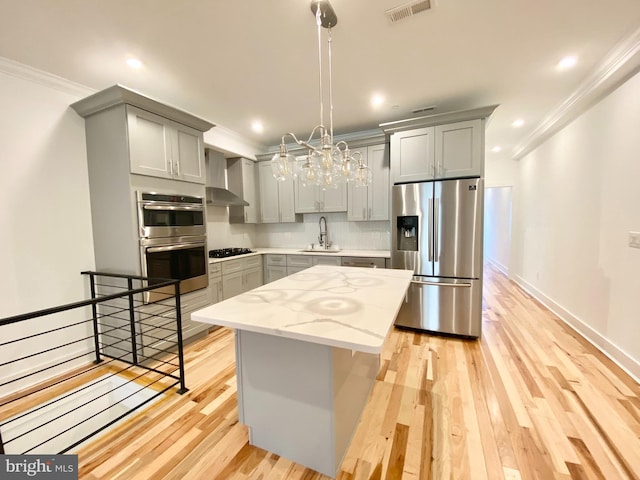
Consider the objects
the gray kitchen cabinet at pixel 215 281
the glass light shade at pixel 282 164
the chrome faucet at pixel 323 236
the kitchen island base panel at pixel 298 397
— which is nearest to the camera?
the kitchen island base panel at pixel 298 397

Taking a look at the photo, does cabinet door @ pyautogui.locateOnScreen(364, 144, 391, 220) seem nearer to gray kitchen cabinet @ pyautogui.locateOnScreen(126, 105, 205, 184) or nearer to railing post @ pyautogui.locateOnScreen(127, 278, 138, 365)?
gray kitchen cabinet @ pyautogui.locateOnScreen(126, 105, 205, 184)

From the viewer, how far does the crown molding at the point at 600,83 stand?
80.3 inches

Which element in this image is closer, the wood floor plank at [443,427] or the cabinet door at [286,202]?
the wood floor plank at [443,427]

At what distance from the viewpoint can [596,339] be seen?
105 inches

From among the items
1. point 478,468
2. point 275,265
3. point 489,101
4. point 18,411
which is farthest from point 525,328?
point 18,411

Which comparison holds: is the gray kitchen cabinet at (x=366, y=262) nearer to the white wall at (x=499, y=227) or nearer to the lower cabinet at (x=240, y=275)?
the lower cabinet at (x=240, y=275)

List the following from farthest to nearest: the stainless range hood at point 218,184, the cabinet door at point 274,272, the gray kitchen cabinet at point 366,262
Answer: the cabinet door at point 274,272 < the stainless range hood at point 218,184 < the gray kitchen cabinet at point 366,262

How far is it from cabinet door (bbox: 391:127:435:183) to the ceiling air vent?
4.85ft

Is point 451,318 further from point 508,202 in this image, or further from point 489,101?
point 508,202

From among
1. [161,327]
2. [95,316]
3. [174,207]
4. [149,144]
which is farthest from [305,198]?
[95,316]

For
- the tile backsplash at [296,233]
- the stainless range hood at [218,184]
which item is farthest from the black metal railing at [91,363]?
the tile backsplash at [296,233]

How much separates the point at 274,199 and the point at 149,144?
85.5 inches

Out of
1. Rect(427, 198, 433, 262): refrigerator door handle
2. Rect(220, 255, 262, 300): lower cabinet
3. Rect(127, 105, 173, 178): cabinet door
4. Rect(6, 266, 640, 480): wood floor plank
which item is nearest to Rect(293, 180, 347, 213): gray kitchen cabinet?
Rect(220, 255, 262, 300): lower cabinet

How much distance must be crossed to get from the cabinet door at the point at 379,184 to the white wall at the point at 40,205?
3366 mm
